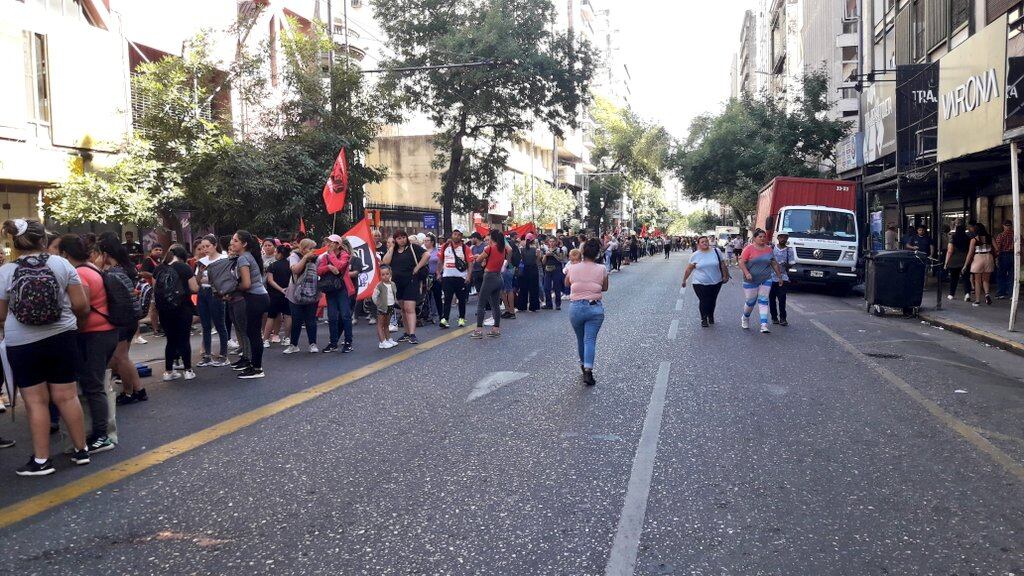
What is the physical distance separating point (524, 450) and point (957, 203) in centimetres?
2577

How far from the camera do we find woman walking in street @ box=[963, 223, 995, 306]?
1727 cm

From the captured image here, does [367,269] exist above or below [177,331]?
above

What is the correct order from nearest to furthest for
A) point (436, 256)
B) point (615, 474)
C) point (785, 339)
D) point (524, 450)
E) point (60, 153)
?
point (615, 474)
point (524, 450)
point (785, 339)
point (436, 256)
point (60, 153)

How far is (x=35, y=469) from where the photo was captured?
18.6 ft

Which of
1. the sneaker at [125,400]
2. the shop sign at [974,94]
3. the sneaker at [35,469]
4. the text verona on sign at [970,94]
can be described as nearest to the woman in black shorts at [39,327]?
the sneaker at [35,469]

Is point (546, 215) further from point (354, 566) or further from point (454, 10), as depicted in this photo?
point (354, 566)

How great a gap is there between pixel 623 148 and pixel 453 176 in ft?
150

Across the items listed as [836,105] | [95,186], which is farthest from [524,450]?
[836,105]

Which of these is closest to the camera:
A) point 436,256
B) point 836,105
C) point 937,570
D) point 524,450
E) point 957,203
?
point 937,570

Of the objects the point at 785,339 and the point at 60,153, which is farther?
the point at 60,153

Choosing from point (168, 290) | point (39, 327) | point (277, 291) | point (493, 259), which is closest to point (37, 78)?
point (277, 291)

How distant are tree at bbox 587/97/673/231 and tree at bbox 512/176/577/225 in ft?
44.4

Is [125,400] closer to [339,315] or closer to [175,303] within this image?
[175,303]

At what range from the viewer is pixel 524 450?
236 inches
